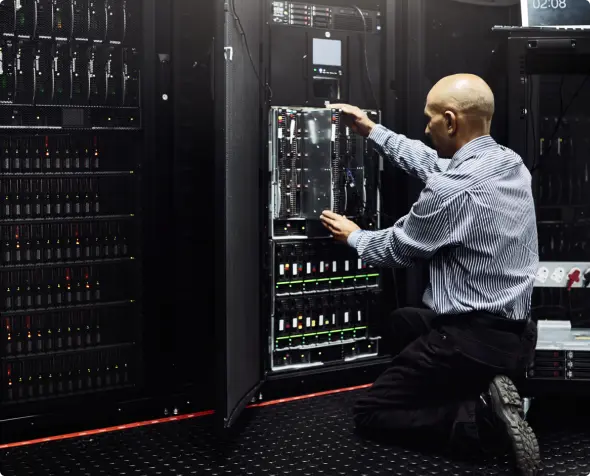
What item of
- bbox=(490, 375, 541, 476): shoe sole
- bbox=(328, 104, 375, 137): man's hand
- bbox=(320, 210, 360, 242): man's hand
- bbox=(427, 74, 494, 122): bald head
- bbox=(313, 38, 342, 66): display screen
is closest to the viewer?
bbox=(490, 375, 541, 476): shoe sole

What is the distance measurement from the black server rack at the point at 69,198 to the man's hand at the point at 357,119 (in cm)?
93

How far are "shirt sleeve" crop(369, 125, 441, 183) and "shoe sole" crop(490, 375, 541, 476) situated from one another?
3.35ft

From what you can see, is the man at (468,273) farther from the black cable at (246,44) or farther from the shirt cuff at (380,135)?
the black cable at (246,44)

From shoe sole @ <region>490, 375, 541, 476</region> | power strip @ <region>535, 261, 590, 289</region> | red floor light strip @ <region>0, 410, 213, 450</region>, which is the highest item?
power strip @ <region>535, 261, 590, 289</region>

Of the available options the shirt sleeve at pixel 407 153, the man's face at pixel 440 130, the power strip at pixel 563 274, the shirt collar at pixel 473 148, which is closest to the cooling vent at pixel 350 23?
the shirt sleeve at pixel 407 153

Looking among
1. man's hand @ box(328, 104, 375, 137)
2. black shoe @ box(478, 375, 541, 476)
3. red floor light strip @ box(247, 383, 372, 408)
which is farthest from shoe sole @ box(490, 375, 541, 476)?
man's hand @ box(328, 104, 375, 137)

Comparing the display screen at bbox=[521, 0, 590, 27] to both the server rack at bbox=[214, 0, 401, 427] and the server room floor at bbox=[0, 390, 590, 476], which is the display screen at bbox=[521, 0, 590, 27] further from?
the server room floor at bbox=[0, 390, 590, 476]

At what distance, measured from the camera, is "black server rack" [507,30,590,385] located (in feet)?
11.1

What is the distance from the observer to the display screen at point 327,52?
11.7 ft

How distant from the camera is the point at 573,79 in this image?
143 inches

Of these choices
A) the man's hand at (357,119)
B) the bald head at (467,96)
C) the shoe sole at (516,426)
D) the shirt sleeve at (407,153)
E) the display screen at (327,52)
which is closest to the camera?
the shoe sole at (516,426)

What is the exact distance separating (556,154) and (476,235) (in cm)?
120

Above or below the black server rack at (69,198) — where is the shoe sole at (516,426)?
below

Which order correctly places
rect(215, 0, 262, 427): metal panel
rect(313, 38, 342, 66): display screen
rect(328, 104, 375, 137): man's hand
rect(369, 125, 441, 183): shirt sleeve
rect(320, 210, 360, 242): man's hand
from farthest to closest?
rect(313, 38, 342, 66): display screen
rect(328, 104, 375, 137): man's hand
rect(369, 125, 441, 183): shirt sleeve
rect(320, 210, 360, 242): man's hand
rect(215, 0, 262, 427): metal panel
